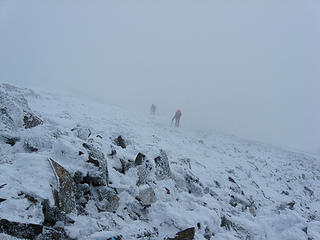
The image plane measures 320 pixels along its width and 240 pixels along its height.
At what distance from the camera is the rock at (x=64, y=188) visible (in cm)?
339

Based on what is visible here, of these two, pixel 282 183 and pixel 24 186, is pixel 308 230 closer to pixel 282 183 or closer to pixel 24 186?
pixel 282 183

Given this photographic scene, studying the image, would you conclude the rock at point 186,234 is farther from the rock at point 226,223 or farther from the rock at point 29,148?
the rock at point 29,148

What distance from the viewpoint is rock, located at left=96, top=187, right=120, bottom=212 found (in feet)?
13.3

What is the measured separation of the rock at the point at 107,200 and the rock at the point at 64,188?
0.64m

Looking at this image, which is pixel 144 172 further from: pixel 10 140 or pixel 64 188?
pixel 10 140

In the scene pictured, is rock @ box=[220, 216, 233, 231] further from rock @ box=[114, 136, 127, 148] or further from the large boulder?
the large boulder

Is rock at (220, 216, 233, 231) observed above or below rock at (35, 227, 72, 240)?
below

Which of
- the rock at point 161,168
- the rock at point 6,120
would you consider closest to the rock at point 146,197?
the rock at point 161,168

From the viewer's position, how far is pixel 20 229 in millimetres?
2682

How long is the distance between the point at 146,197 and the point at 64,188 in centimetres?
185

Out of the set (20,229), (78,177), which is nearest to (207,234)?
(78,177)

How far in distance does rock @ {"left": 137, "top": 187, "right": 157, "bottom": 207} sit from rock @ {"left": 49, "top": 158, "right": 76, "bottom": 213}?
4.91 feet

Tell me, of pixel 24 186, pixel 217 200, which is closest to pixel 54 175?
pixel 24 186

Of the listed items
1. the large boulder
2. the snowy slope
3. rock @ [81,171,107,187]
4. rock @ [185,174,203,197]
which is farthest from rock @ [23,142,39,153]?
rock @ [185,174,203,197]
